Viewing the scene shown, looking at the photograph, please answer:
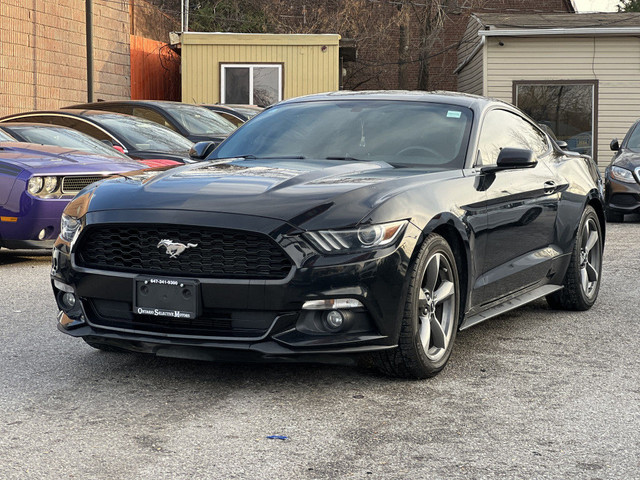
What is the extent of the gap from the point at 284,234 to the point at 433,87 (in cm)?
3182

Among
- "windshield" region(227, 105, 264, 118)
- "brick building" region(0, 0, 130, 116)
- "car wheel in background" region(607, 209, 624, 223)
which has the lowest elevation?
"car wheel in background" region(607, 209, 624, 223)

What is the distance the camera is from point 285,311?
4438 mm

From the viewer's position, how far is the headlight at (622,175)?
14297 millimetres

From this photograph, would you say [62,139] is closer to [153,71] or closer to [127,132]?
[127,132]

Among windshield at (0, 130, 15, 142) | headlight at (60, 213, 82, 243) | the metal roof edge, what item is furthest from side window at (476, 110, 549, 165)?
the metal roof edge

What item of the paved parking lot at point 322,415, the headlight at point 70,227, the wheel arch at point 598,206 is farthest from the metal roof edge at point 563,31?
the headlight at point 70,227

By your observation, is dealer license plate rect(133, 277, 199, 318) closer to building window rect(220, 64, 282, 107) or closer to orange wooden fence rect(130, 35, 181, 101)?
building window rect(220, 64, 282, 107)

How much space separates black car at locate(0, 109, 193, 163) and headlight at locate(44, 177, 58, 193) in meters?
2.41

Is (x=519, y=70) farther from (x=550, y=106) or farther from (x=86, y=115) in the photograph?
(x=86, y=115)

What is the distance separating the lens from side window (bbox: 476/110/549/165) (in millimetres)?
6004

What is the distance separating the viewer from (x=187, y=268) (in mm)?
4535

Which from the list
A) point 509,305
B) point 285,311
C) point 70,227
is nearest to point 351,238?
point 285,311

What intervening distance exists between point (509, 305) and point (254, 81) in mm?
20490

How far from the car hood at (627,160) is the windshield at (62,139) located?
7420 millimetres
